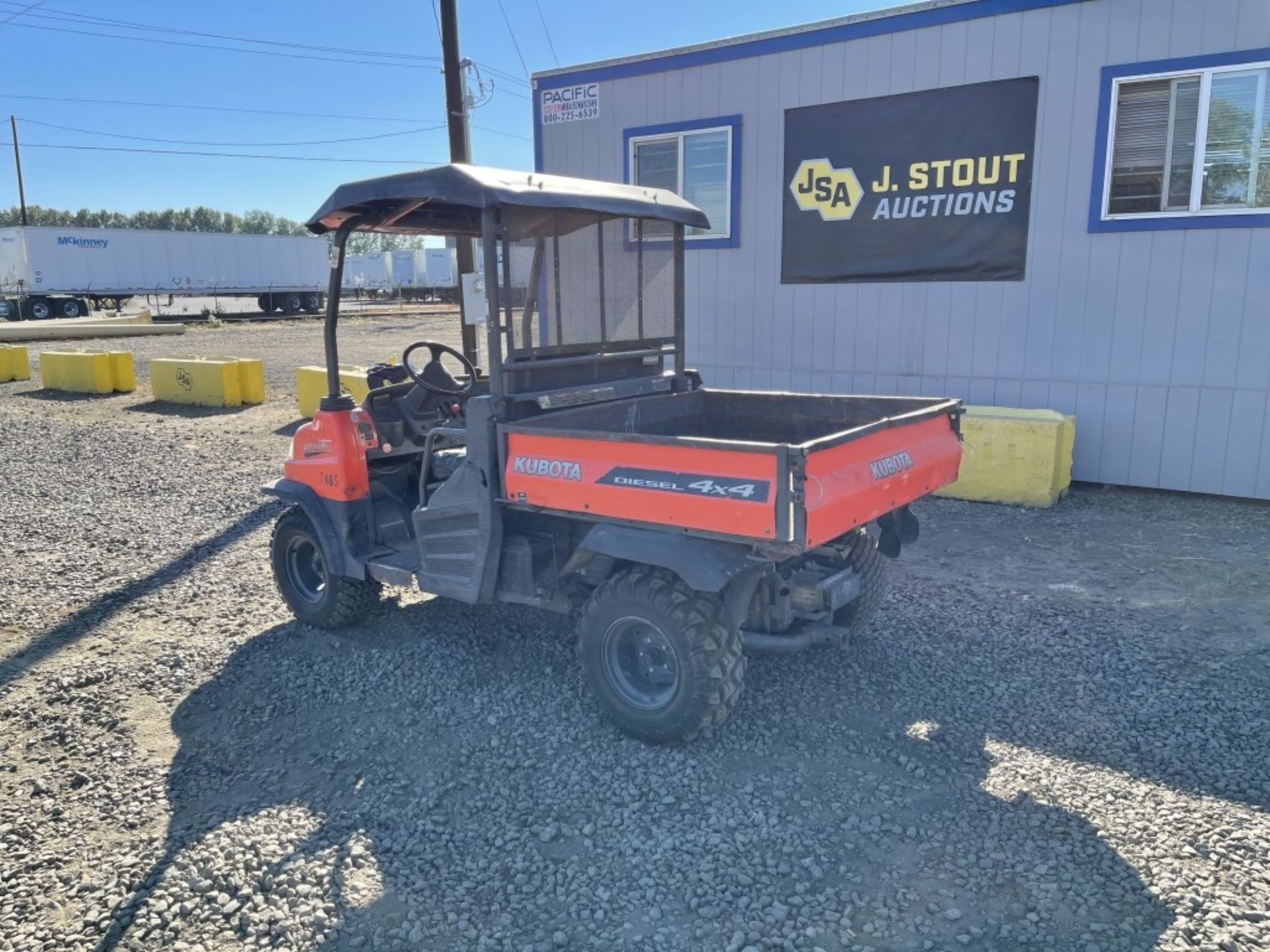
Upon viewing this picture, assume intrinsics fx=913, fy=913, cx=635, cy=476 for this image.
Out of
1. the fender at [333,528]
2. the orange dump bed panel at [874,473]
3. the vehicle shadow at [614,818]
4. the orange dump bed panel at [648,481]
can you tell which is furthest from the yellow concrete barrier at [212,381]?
the orange dump bed panel at [874,473]

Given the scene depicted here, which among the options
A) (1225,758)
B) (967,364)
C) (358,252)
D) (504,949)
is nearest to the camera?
(504,949)

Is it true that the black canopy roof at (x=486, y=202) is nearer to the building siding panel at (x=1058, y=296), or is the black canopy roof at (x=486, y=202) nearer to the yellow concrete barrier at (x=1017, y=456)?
the yellow concrete barrier at (x=1017, y=456)

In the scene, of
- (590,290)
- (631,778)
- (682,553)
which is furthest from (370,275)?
(631,778)

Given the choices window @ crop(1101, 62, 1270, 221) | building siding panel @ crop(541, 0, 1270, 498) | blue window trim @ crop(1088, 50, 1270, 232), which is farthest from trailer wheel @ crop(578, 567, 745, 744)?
window @ crop(1101, 62, 1270, 221)

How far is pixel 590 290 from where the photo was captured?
475 centimetres

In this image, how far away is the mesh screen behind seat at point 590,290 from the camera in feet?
14.2

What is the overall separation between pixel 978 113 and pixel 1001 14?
2.53 feet

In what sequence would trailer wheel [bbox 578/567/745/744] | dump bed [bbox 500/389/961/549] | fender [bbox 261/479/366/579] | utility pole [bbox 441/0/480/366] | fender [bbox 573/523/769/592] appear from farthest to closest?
utility pole [bbox 441/0/480/366] → fender [bbox 261/479/366/579] → trailer wheel [bbox 578/567/745/744] → fender [bbox 573/523/769/592] → dump bed [bbox 500/389/961/549]

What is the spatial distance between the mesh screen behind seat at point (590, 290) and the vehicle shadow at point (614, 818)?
1.72 metres

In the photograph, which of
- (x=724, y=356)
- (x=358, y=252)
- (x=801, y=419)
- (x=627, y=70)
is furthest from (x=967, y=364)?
(x=358, y=252)

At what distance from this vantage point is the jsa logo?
8547mm

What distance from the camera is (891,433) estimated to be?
400 cm

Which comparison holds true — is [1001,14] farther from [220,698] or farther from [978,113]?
[220,698]

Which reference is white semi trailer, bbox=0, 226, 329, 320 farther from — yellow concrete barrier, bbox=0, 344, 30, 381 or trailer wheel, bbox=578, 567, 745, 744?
trailer wheel, bbox=578, 567, 745, 744
